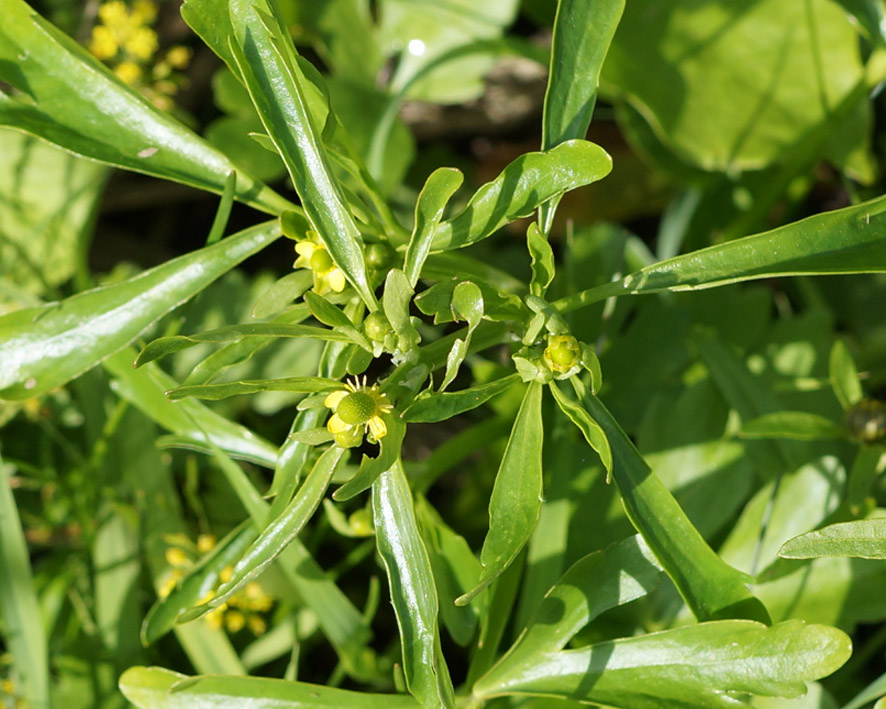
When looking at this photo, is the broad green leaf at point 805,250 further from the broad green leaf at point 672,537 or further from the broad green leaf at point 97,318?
the broad green leaf at point 97,318

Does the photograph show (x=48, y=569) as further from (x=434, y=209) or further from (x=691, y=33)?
(x=691, y=33)

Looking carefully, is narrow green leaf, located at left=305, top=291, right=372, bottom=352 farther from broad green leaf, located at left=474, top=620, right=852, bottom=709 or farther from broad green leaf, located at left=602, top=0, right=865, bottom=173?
broad green leaf, located at left=602, top=0, right=865, bottom=173

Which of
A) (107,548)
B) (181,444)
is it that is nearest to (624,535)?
(181,444)

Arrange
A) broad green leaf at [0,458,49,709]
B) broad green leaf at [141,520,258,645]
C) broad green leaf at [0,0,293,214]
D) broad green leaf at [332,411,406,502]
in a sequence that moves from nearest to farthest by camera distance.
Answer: broad green leaf at [332,411,406,502]
broad green leaf at [0,0,293,214]
broad green leaf at [141,520,258,645]
broad green leaf at [0,458,49,709]

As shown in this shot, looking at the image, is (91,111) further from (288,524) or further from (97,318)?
(288,524)

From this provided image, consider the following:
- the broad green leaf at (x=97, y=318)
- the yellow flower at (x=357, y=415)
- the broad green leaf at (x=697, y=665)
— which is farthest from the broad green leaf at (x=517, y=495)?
the broad green leaf at (x=97, y=318)

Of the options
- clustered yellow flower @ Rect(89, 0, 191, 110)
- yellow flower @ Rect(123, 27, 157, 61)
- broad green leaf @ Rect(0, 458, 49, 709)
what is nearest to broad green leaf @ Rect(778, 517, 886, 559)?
broad green leaf @ Rect(0, 458, 49, 709)
